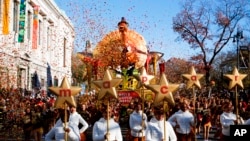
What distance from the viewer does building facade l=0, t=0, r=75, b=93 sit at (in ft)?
102

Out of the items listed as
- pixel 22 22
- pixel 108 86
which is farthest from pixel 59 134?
pixel 22 22

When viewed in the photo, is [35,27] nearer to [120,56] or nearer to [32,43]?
[32,43]

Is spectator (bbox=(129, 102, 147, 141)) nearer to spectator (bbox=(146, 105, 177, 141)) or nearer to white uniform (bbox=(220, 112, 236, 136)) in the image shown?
white uniform (bbox=(220, 112, 236, 136))

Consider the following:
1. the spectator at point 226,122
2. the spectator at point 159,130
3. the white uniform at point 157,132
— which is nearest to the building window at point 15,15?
the spectator at point 226,122

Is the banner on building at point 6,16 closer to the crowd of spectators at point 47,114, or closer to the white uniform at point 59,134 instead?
the crowd of spectators at point 47,114

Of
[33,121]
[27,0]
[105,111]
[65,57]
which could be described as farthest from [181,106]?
[65,57]

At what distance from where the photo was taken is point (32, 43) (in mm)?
40875

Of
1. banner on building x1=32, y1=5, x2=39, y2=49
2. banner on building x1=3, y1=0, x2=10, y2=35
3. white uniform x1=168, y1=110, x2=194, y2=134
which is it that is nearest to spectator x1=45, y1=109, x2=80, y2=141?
white uniform x1=168, y1=110, x2=194, y2=134

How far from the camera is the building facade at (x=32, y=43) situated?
31.1 meters

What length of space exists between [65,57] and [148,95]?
1744 inches

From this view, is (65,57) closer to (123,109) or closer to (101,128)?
(123,109)

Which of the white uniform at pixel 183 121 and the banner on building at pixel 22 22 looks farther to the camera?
the banner on building at pixel 22 22

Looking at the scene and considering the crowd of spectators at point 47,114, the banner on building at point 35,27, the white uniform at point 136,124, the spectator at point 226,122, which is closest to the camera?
the spectator at point 226,122

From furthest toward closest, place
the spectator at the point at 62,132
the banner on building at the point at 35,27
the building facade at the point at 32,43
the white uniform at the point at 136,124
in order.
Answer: the banner on building at the point at 35,27 → the building facade at the point at 32,43 → the white uniform at the point at 136,124 → the spectator at the point at 62,132
